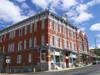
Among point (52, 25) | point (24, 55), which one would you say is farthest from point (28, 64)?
point (52, 25)

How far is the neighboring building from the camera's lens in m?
46.7

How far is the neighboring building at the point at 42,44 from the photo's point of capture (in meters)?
46.7

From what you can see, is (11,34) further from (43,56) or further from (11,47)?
(43,56)

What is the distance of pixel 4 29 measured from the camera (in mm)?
63125

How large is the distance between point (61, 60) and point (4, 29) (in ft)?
72.0

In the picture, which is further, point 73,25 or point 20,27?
point 73,25

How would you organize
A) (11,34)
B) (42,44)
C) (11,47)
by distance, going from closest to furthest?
(42,44), (11,47), (11,34)

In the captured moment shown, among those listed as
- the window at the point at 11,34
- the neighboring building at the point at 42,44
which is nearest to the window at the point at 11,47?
the neighboring building at the point at 42,44

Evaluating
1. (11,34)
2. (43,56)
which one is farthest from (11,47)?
(43,56)

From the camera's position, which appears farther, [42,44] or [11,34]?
[11,34]

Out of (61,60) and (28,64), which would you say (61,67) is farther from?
(28,64)

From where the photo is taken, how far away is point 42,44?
154 ft

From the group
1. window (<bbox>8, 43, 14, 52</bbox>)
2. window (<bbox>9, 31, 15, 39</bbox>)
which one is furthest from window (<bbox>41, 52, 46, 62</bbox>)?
window (<bbox>9, 31, 15, 39</bbox>)

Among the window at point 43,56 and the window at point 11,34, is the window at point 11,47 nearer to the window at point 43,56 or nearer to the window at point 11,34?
the window at point 11,34
